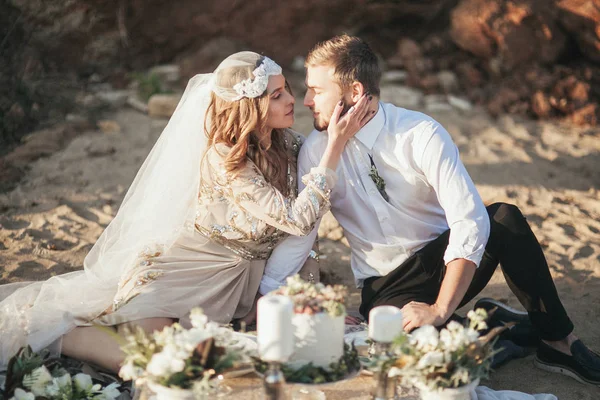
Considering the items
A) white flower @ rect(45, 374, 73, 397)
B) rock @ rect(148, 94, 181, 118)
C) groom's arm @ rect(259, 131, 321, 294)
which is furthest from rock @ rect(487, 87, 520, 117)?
white flower @ rect(45, 374, 73, 397)

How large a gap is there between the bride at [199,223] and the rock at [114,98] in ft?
16.4

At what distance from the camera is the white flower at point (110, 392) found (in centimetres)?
346

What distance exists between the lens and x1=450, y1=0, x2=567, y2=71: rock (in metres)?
9.42

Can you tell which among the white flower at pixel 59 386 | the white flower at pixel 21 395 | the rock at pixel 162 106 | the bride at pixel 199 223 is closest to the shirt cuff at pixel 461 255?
the bride at pixel 199 223

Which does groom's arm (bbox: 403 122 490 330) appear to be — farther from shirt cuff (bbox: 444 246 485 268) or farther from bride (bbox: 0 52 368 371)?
bride (bbox: 0 52 368 371)

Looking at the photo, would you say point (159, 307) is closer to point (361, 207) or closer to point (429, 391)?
point (361, 207)

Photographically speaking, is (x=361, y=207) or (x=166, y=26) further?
(x=166, y=26)

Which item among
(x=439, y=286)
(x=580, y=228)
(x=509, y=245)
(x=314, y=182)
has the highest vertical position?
(x=314, y=182)

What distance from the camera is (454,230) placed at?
12.1ft

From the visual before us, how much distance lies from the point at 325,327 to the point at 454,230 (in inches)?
45.6

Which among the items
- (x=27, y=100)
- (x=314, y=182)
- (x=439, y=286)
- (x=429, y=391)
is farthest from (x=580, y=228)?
(x=27, y=100)

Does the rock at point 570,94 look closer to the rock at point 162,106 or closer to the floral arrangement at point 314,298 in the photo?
the rock at point 162,106

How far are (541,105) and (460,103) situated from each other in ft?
3.26

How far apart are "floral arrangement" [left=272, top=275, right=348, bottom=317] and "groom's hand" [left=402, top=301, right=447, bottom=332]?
2.45 feet
